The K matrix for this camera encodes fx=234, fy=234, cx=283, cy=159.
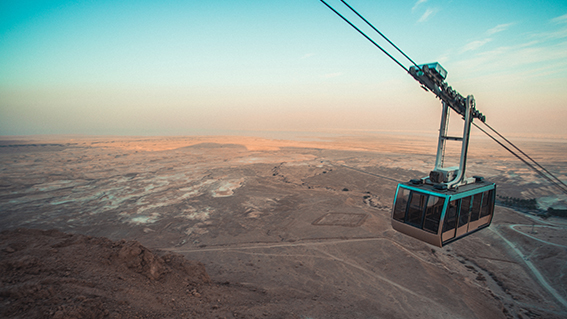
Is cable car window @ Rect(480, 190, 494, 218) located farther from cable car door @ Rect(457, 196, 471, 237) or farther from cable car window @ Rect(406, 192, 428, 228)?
cable car window @ Rect(406, 192, 428, 228)

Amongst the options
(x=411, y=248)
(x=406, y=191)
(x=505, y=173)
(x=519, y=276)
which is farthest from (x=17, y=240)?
(x=505, y=173)

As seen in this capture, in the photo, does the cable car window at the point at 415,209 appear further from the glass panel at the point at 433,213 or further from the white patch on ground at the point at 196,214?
the white patch on ground at the point at 196,214

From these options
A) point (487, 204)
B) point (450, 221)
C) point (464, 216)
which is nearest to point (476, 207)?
point (464, 216)

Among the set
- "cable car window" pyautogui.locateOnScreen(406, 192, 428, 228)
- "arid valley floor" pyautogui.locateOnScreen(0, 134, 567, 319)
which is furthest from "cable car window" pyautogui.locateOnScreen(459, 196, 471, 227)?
"arid valley floor" pyautogui.locateOnScreen(0, 134, 567, 319)

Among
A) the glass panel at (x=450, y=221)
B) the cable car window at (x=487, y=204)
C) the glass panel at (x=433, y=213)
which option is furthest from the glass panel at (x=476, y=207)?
the glass panel at (x=433, y=213)

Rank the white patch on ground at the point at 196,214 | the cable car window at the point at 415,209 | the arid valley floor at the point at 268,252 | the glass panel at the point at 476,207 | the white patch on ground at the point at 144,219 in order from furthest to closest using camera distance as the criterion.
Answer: the white patch on ground at the point at 196,214 → the white patch on ground at the point at 144,219 → the glass panel at the point at 476,207 → the cable car window at the point at 415,209 → the arid valley floor at the point at 268,252
